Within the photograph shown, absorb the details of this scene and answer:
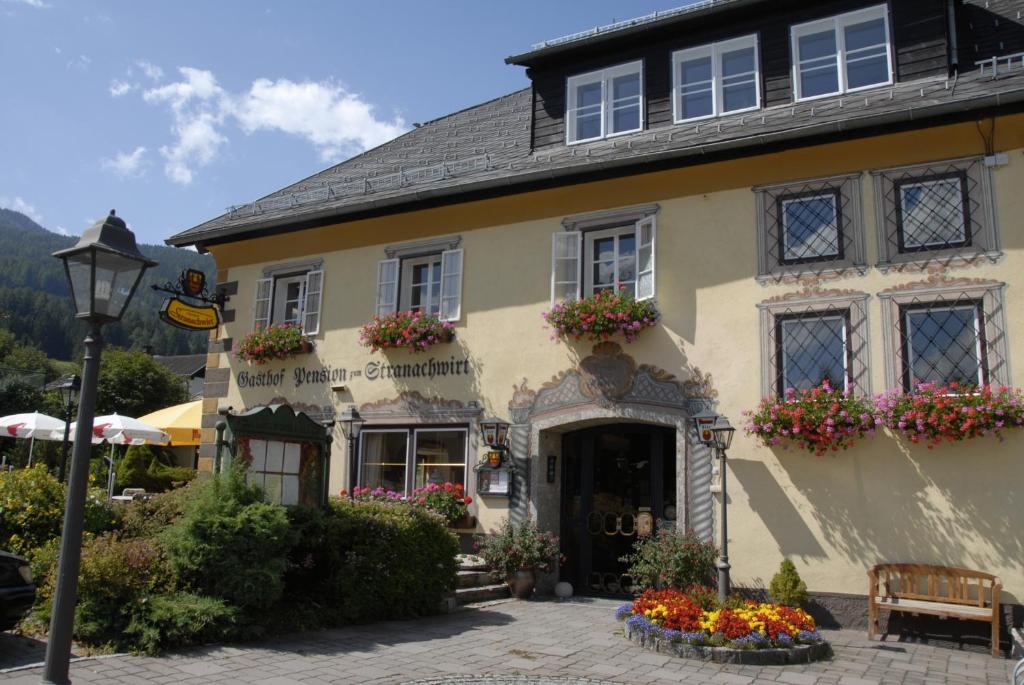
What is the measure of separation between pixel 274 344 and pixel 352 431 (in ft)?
7.12

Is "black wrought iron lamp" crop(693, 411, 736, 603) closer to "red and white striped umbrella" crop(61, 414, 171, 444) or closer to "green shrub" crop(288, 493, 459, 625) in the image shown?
"green shrub" crop(288, 493, 459, 625)

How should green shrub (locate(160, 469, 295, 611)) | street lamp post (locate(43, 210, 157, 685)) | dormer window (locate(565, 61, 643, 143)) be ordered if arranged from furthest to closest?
dormer window (locate(565, 61, 643, 143)), green shrub (locate(160, 469, 295, 611)), street lamp post (locate(43, 210, 157, 685))

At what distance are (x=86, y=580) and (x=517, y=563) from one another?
17.5ft

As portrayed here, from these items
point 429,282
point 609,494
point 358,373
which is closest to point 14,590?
point 358,373

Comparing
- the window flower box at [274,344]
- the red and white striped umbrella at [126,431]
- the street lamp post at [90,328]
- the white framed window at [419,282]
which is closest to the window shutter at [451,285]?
the white framed window at [419,282]

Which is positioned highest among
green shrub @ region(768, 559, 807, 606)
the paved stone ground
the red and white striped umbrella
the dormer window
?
the dormer window

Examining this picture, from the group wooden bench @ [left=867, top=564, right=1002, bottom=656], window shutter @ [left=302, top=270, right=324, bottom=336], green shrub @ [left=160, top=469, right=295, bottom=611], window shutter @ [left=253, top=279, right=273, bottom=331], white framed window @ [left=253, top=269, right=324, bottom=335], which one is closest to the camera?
green shrub @ [left=160, top=469, right=295, bottom=611]

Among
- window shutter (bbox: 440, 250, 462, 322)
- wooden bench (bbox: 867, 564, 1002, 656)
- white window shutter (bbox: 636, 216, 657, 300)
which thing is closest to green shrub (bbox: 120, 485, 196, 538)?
window shutter (bbox: 440, 250, 462, 322)

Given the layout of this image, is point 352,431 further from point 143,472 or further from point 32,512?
point 143,472

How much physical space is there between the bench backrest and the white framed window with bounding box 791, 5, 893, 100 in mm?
5945

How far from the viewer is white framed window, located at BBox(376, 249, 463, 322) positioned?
12.7 meters

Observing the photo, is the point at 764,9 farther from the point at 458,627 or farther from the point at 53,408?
the point at 53,408

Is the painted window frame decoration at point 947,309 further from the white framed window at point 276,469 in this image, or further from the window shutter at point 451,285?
the white framed window at point 276,469

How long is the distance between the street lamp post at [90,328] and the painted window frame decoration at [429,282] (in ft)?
25.3
